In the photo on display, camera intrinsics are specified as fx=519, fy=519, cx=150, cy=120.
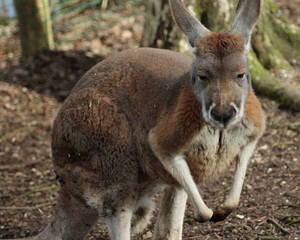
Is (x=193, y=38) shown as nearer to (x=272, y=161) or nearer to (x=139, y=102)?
(x=139, y=102)

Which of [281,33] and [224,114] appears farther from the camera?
[281,33]

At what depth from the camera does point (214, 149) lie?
3.66 meters

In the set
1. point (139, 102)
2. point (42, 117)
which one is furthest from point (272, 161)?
point (42, 117)

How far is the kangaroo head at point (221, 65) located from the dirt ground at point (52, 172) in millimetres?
1477

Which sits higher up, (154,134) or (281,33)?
(154,134)

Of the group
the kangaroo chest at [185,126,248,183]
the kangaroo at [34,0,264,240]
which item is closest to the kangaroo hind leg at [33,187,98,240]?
the kangaroo at [34,0,264,240]

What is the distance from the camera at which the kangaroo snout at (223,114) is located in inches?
126

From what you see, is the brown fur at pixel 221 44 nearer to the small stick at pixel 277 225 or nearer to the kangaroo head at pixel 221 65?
the kangaroo head at pixel 221 65

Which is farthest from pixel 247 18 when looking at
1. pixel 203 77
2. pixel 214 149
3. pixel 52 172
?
pixel 52 172

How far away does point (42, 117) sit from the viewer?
7012 mm

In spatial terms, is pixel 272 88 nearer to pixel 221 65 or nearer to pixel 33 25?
pixel 221 65

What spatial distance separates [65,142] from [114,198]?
59 centimetres

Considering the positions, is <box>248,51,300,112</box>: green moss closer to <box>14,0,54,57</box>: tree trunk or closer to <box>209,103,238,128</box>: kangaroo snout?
<box>209,103,238,128</box>: kangaroo snout

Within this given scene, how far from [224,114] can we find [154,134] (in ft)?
2.59
